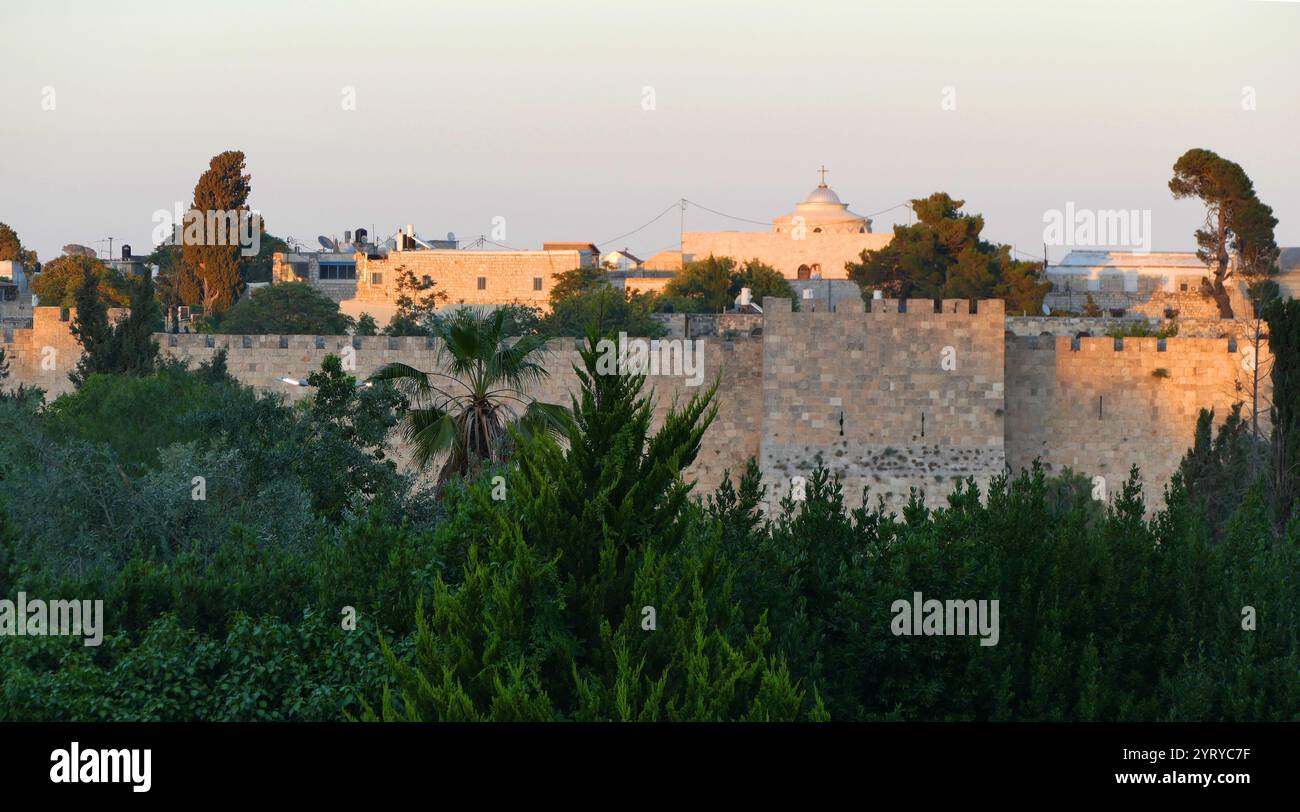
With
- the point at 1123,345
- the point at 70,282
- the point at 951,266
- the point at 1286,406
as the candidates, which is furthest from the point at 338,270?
the point at 1286,406

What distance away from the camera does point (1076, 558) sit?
12.2 metres

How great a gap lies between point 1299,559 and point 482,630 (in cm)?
646

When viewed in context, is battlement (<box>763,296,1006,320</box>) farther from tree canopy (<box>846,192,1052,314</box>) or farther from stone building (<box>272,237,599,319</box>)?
stone building (<box>272,237,599,319</box>)

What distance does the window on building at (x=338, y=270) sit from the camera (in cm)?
6319

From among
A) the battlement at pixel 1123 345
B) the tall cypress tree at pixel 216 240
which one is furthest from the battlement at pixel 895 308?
the tall cypress tree at pixel 216 240

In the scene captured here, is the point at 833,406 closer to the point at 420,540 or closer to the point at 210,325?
the point at 420,540

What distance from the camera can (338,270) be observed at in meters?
63.3

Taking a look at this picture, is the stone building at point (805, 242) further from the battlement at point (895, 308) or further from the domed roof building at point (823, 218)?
the battlement at point (895, 308)

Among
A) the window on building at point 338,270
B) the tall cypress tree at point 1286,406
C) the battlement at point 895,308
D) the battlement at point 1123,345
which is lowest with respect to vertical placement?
the tall cypress tree at point 1286,406

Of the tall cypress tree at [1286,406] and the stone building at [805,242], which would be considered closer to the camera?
the tall cypress tree at [1286,406]

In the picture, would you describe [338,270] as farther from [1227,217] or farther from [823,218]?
[1227,217]

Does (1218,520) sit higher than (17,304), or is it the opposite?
(17,304)
